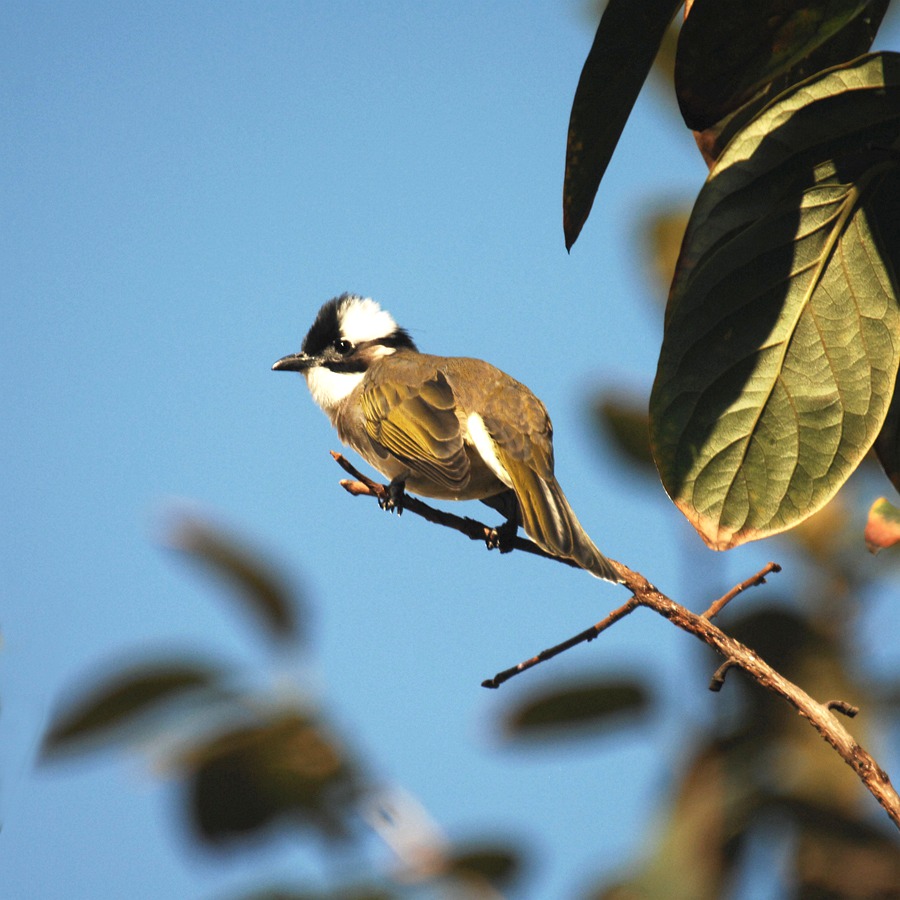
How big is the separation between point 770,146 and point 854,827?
96 centimetres

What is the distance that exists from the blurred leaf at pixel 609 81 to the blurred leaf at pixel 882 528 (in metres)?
0.66

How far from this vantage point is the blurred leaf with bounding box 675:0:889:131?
60.9 inches

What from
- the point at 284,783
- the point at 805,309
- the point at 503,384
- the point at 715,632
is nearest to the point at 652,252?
the point at 503,384

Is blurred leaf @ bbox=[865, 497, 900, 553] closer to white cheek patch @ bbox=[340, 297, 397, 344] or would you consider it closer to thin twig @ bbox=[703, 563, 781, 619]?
thin twig @ bbox=[703, 563, 781, 619]

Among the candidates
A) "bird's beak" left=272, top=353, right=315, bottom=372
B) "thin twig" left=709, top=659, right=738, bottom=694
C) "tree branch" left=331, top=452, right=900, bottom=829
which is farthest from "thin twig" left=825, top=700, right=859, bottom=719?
"bird's beak" left=272, top=353, right=315, bottom=372

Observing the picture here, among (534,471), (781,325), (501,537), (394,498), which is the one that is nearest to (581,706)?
(781,325)

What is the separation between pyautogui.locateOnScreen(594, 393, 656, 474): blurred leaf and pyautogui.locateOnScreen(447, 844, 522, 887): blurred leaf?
4.26 feet

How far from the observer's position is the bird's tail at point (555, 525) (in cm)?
272

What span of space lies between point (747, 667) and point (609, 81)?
858 mm

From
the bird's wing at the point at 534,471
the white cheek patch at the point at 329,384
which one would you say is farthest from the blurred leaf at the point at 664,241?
the white cheek patch at the point at 329,384

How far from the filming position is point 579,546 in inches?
115

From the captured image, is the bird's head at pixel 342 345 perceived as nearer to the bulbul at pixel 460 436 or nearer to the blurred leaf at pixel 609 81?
the bulbul at pixel 460 436

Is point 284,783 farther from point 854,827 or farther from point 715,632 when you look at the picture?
point 854,827

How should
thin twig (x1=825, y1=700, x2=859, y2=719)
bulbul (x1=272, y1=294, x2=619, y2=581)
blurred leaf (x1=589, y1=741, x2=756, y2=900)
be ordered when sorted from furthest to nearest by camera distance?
bulbul (x1=272, y1=294, x2=619, y2=581) < thin twig (x1=825, y1=700, x2=859, y2=719) < blurred leaf (x1=589, y1=741, x2=756, y2=900)
